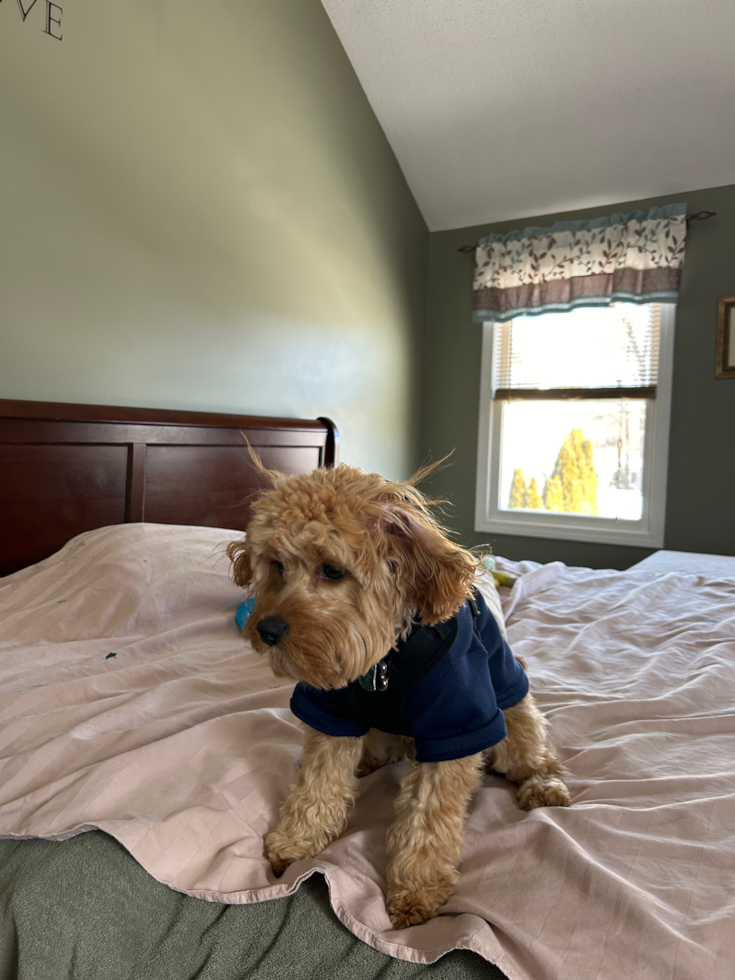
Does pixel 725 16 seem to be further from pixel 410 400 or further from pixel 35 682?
Result: pixel 35 682

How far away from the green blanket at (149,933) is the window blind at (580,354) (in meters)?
3.52

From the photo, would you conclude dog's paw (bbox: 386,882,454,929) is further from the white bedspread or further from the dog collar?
the dog collar

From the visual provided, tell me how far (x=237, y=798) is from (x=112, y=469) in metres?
1.38

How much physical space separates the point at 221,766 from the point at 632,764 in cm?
72

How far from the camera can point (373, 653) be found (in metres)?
0.81

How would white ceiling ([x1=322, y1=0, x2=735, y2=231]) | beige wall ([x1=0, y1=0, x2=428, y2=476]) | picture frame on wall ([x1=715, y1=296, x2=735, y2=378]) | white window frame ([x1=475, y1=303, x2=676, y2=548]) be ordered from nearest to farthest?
1. beige wall ([x1=0, y1=0, x2=428, y2=476])
2. white ceiling ([x1=322, y1=0, x2=735, y2=231])
3. picture frame on wall ([x1=715, y1=296, x2=735, y2=378])
4. white window frame ([x1=475, y1=303, x2=676, y2=548])

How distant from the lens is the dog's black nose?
785 millimetres

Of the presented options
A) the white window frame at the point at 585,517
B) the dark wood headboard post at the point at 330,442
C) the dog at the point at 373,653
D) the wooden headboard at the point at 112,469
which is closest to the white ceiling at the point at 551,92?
the white window frame at the point at 585,517

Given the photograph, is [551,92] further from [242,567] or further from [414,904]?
[414,904]

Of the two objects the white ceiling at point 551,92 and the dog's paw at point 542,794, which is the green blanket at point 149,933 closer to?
the dog's paw at point 542,794

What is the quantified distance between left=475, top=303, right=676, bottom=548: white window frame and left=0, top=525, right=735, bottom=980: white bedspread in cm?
201

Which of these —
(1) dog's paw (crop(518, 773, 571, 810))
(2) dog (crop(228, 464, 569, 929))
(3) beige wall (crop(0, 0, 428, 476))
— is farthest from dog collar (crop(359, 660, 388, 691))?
(3) beige wall (crop(0, 0, 428, 476))

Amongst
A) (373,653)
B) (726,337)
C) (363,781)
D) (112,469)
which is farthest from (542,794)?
(726,337)

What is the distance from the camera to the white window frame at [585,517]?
11.7 feet
